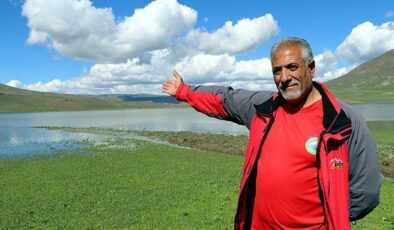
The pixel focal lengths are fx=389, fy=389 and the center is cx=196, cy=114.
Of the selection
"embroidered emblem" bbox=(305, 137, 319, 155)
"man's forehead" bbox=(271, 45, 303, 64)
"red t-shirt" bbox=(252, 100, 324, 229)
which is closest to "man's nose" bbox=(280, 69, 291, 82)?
"man's forehead" bbox=(271, 45, 303, 64)

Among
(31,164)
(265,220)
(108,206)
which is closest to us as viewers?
(265,220)

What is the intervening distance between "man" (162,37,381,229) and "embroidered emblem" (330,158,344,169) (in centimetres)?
1

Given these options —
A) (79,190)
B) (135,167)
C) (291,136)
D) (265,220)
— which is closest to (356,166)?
(291,136)

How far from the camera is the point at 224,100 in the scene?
17.7 feet

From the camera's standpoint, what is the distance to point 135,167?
33.6 meters

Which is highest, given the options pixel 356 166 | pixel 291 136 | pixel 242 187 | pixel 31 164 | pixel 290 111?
pixel 290 111

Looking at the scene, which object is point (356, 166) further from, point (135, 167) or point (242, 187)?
point (135, 167)

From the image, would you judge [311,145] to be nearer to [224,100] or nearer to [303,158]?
[303,158]

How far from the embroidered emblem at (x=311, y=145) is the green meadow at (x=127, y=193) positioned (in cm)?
1188

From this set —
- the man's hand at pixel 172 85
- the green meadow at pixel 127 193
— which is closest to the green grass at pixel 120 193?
the green meadow at pixel 127 193

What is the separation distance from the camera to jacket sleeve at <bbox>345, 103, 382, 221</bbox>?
4.32m

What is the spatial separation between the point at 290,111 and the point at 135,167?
29918mm

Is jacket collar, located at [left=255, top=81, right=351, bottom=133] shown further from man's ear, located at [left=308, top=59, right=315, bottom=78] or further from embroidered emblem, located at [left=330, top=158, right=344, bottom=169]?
embroidered emblem, located at [left=330, top=158, right=344, bottom=169]

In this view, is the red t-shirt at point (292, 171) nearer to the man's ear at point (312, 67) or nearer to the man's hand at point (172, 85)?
the man's ear at point (312, 67)
